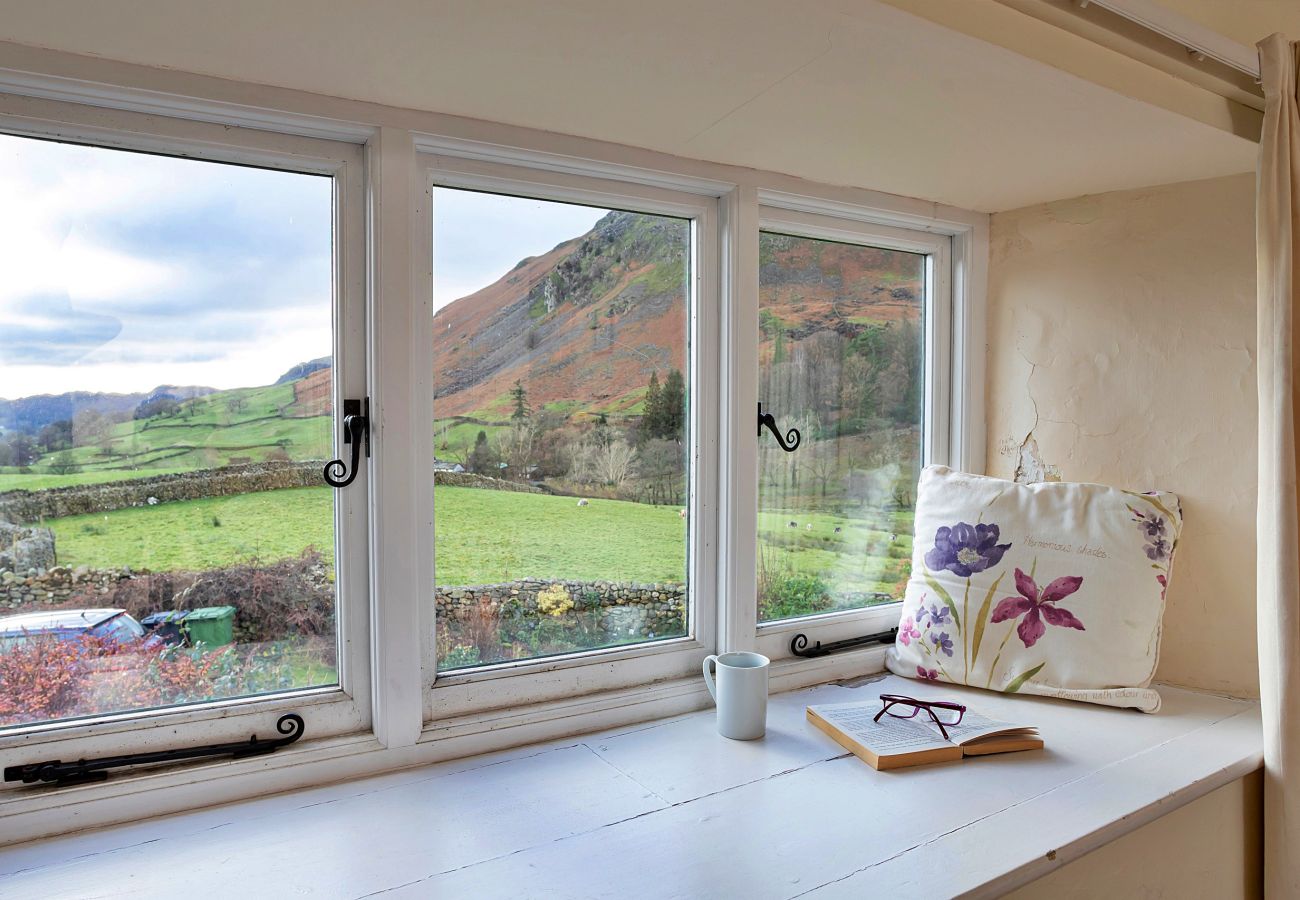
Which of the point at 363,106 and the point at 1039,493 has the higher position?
the point at 363,106

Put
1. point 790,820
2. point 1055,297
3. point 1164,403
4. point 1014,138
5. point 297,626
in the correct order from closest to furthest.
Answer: point 790,820, point 297,626, point 1014,138, point 1164,403, point 1055,297

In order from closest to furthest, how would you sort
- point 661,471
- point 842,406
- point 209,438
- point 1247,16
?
1. point 209,438
2. point 1247,16
3. point 661,471
4. point 842,406

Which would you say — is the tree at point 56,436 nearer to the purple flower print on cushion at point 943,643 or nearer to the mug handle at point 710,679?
the mug handle at point 710,679

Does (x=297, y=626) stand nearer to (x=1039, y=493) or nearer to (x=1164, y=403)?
(x=1039, y=493)

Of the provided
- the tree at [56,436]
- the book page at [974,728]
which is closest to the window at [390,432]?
the tree at [56,436]

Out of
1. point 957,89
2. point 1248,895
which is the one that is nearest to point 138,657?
point 957,89

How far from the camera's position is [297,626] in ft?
4.08

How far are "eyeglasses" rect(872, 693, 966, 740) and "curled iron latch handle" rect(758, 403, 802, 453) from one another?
535 millimetres

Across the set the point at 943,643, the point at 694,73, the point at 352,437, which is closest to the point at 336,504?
the point at 352,437

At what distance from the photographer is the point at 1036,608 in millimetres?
1557

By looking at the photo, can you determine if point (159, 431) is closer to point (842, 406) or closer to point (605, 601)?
point (605, 601)

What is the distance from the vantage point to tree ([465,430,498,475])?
1362 mm

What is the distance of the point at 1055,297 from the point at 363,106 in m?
1.47

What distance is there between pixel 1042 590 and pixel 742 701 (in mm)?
662
